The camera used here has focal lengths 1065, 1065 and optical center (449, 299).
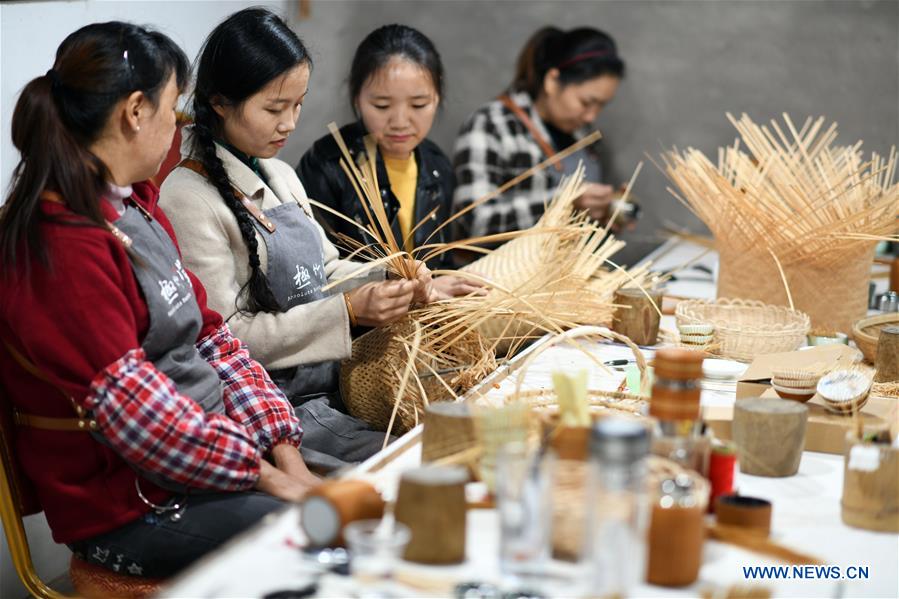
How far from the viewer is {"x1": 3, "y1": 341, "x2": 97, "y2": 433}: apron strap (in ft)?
5.41

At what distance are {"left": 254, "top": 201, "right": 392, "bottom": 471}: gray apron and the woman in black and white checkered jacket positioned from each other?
165 centimetres

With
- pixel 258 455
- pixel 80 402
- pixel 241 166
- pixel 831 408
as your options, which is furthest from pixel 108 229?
pixel 831 408

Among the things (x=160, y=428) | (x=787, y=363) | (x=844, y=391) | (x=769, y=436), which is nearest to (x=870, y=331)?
(x=787, y=363)

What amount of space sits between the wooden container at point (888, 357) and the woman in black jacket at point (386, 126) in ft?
3.97

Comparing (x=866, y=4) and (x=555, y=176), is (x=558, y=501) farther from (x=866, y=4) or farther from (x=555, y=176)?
(x=866, y=4)

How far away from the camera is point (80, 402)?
1617 mm

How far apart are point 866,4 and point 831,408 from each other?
333 cm

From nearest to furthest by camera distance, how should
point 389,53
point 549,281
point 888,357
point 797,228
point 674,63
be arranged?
point 888,357 < point 549,281 < point 797,228 < point 389,53 < point 674,63

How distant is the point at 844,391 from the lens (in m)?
1.77

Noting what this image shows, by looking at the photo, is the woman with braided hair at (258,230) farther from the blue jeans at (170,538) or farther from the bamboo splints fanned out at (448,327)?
the blue jeans at (170,538)

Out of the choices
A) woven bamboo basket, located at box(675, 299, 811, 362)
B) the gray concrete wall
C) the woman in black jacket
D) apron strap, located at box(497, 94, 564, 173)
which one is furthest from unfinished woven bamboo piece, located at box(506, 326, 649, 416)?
the gray concrete wall

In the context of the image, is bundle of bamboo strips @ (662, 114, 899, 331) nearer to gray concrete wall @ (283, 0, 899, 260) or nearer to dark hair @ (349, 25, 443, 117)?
dark hair @ (349, 25, 443, 117)

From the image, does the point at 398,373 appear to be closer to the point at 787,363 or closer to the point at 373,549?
the point at 787,363

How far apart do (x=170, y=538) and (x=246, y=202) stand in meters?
0.78
